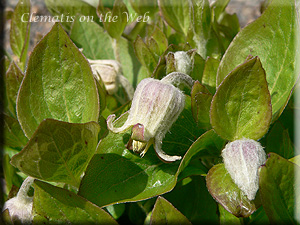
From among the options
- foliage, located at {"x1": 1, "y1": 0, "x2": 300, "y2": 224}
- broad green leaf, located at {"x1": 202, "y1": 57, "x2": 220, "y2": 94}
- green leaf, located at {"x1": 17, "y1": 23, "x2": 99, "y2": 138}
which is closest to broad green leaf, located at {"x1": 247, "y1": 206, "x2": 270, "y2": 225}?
foliage, located at {"x1": 1, "y1": 0, "x2": 300, "y2": 224}

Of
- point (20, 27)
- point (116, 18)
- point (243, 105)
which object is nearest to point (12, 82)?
point (20, 27)

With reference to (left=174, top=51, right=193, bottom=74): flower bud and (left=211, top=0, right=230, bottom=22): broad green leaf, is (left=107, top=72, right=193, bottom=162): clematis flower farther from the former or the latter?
(left=211, top=0, right=230, bottom=22): broad green leaf

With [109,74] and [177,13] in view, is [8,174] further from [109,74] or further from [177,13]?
[177,13]

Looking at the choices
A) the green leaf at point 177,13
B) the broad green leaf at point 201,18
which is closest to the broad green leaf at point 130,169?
the broad green leaf at point 201,18

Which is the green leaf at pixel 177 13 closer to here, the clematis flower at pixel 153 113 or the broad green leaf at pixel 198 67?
the broad green leaf at pixel 198 67

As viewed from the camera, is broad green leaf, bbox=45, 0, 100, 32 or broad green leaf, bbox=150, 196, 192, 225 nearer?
broad green leaf, bbox=150, 196, 192, 225

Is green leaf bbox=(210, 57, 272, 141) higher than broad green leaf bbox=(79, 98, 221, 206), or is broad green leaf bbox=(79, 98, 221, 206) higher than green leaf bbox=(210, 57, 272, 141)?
green leaf bbox=(210, 57, 272, 141)

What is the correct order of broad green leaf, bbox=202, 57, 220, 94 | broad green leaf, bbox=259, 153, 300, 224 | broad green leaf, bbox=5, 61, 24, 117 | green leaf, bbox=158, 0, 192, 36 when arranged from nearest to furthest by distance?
broad green leaf, bbox=259, 153, 300, 224, broad green leaf, bbox=202, 57, 220, 94, broad green leaf, bbox=5, 61, 24, 117, green leaf, bbox=158, 0, 192, 36

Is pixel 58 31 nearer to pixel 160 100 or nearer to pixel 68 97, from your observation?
pixel 68 97
